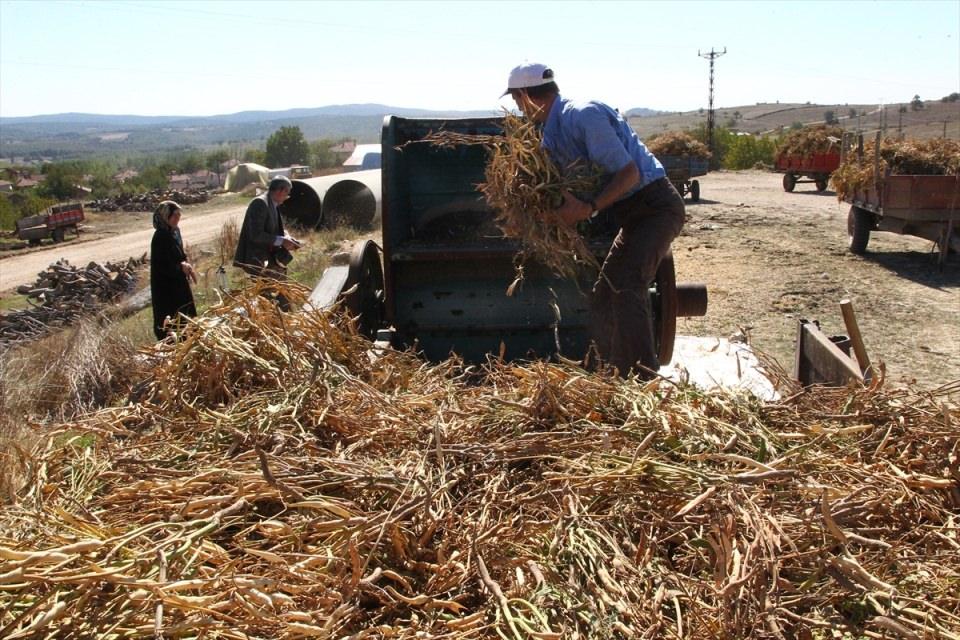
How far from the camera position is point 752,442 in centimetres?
239

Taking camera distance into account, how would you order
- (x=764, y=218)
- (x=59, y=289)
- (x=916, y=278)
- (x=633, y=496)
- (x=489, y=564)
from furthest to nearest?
(x=764, y=218), (x=59, y=289), (x=916, y=278), (x=633, y=496), (x=489, y=564)

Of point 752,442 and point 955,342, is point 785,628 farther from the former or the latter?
point 955,342

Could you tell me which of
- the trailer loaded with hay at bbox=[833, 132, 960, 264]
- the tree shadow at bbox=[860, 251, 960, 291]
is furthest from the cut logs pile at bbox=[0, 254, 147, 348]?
the trailer loaded with hay at bbox=[833, 132, 960, 264]

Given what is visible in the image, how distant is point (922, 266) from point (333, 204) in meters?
12.8

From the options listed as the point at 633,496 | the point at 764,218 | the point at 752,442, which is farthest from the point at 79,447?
the point at 764,218

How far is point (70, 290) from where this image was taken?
14.4 meters

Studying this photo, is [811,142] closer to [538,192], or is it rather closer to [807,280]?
[807,280]

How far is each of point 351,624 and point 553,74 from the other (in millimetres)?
3465

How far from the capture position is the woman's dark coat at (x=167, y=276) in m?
7.66

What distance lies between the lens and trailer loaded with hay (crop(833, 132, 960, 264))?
11586 mm

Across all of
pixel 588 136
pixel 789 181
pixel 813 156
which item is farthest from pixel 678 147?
pixel 588 136

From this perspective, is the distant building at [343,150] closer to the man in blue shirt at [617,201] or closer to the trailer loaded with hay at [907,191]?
the trailer loaded with hay at [907,191]

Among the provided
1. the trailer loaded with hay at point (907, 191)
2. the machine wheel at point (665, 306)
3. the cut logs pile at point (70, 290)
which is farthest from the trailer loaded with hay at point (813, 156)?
the machine wheel at point (665, 306)

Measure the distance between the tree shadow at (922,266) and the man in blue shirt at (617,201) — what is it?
25.3ft
